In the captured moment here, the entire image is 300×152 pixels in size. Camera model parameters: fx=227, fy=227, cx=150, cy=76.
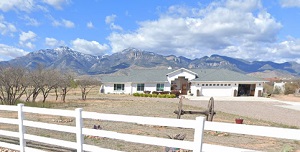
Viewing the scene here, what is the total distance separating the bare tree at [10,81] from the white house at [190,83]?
2206 centimetres

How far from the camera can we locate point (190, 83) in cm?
4044

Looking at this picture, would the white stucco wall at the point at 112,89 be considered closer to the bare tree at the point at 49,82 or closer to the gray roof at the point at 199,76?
the gray roof at the point at 199,76

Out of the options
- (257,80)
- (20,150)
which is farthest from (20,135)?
(257,80)

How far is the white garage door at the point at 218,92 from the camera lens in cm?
3734

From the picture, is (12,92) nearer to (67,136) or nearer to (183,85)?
(67,136)

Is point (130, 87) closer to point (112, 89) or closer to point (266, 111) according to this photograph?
point (112, 89)

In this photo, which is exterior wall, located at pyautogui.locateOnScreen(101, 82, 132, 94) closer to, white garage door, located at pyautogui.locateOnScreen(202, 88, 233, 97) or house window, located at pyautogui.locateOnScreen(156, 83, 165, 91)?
house window, located at pyautogui.locateOnScreen(156, 83, 165, 91)

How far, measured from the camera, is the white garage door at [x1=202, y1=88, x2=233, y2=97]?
37344 mm

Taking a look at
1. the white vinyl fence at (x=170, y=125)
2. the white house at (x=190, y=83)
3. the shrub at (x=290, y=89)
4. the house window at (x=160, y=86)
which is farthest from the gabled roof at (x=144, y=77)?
the white vinyl fence at (x=170, y=125)

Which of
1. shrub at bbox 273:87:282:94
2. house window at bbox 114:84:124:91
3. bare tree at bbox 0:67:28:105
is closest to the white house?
house window at bbox 114:84:124:91

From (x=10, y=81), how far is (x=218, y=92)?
97.3 ft

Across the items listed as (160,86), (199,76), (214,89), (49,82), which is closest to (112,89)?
(160,86)

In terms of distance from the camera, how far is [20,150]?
561 centimetres

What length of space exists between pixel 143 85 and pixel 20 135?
3531 cm
